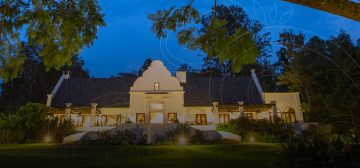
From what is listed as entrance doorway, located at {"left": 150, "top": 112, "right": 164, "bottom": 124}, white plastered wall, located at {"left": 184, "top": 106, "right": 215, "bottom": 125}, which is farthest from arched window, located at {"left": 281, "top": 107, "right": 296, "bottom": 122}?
entrance doorway, located at {"left": 150, "top": 112, "right": 164, "bottom": 124}

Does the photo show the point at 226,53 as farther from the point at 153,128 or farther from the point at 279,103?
the point at 279,103

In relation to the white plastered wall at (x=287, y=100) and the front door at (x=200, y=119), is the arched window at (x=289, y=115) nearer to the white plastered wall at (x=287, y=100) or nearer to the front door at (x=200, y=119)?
the white plastered wall at (x=287, y=100)

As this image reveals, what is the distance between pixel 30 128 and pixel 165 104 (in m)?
12.0

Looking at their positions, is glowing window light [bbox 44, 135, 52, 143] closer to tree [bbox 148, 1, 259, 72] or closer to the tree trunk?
tree [bbox 148, 1, 259, 72]

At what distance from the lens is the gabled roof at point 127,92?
2866cm

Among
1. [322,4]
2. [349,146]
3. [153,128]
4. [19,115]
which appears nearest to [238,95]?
[153,128]

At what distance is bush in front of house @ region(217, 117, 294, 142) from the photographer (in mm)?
18875

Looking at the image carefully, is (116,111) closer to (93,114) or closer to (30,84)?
(93,114)

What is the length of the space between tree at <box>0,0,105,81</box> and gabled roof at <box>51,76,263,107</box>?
69.9ft

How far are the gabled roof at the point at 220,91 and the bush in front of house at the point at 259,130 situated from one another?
642cm

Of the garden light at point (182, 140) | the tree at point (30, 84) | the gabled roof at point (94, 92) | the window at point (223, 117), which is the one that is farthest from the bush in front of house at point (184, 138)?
the tree at point (30, 84)

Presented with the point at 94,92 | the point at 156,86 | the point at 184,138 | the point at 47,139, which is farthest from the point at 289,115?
the point at 47,139

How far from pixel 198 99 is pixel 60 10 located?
22.4 meters

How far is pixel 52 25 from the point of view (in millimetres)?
6895
